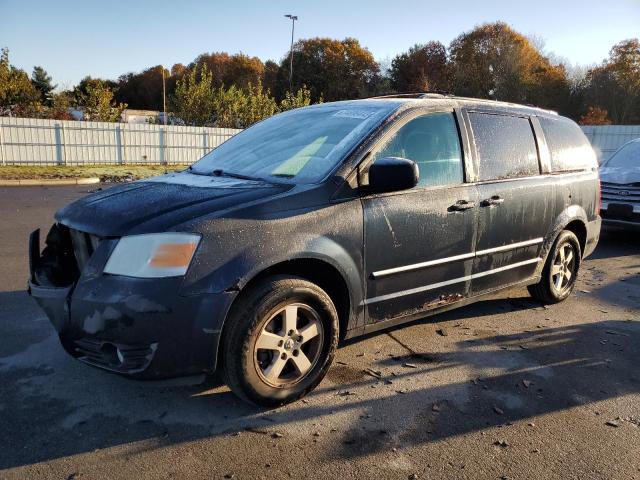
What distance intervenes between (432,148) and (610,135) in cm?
2681

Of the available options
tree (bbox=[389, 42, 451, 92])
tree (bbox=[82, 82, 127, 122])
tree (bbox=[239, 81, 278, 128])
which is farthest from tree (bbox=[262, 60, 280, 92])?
tree (bbox=[82, 82, 127, 122])

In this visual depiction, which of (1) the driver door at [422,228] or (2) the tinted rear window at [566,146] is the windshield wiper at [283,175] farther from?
(2) the tinted rear window at [566,146]

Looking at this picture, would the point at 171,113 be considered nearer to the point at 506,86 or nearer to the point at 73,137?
Answer: the point at 73,137

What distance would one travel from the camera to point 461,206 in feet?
12.5

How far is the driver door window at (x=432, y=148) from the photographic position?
11.8 ft

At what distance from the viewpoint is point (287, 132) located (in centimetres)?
398

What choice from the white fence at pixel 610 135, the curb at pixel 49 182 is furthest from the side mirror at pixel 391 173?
the white fence at pixel 610 135

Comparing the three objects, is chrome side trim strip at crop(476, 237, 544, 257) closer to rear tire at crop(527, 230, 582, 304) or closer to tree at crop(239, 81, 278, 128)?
rear tire at crop(527, 230, 582, 304)

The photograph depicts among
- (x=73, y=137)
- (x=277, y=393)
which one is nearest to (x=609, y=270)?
(x=277, y=393)

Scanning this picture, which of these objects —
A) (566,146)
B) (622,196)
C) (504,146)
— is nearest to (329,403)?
(504,146)

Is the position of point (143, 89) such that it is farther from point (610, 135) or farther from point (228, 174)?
point (228, 174)

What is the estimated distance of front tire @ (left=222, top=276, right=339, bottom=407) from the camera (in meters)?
2.81

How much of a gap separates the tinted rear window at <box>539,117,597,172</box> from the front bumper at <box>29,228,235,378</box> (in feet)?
11.8

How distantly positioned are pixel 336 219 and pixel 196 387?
1.39 metres
